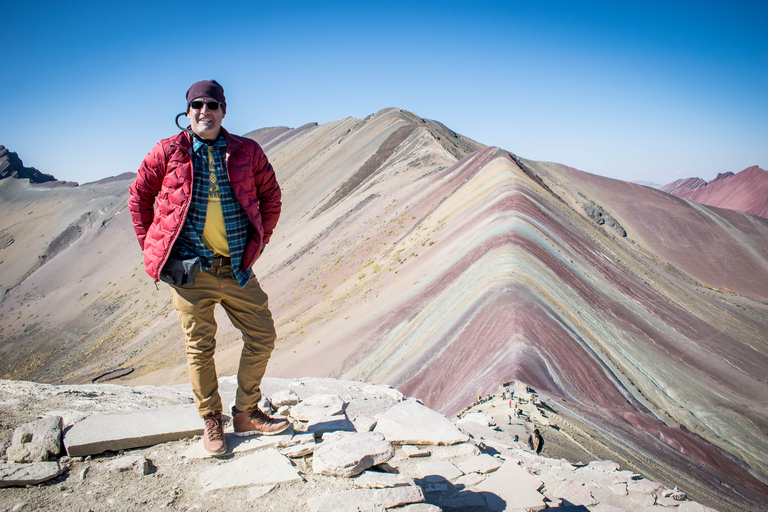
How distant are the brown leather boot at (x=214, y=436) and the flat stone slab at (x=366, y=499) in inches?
33.9

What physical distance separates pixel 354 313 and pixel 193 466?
11.5 meters

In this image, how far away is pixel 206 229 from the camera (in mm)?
3102

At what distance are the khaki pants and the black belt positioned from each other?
1.1 inches

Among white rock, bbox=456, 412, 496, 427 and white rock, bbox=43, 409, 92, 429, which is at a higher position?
white rock, bbox=43, 409, 92, 429

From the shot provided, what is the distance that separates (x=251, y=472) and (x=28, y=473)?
1220mm

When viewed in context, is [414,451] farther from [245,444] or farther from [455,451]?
[245,444]

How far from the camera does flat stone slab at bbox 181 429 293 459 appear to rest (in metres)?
3.08

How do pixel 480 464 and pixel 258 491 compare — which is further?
pixel 480 464

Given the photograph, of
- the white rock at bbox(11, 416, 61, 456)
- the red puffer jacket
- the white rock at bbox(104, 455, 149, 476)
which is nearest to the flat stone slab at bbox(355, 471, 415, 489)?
the white rock at bbox(104, 455, 149, 476)

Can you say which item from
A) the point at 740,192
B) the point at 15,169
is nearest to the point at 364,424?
the point at 15,169

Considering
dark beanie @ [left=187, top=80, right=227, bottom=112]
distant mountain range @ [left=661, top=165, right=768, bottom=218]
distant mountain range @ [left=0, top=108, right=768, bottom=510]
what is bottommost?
distant mountain range @ [left=0, top=108, right=768, bottom=510]

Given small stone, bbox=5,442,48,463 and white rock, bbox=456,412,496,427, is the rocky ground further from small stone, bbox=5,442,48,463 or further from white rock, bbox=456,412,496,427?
white rock, bbox=456,412,496,427

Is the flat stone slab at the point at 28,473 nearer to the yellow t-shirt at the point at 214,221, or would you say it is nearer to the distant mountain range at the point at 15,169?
the yellow t-shirt at the point at 214,221

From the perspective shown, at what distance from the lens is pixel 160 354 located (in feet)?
68.6
